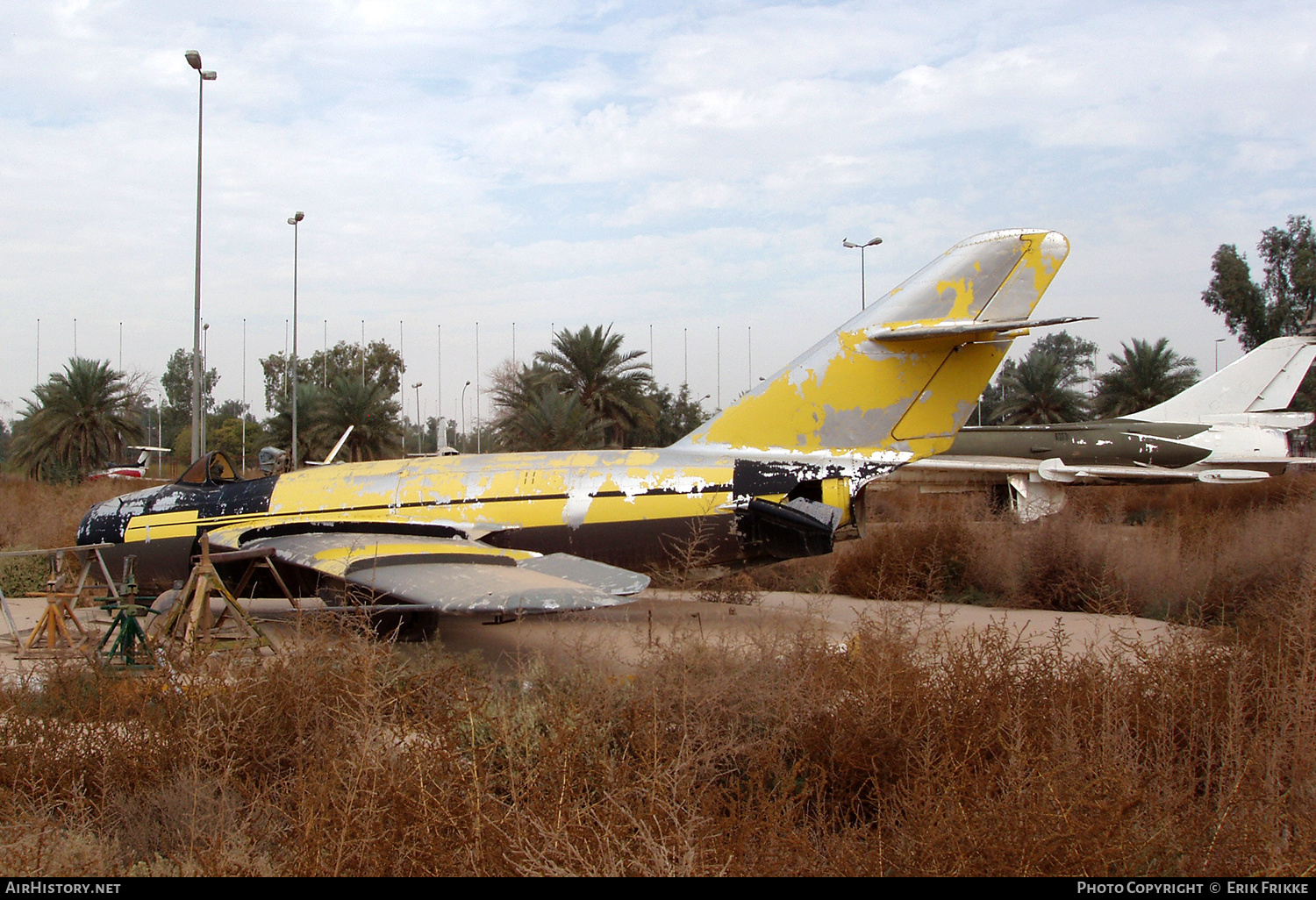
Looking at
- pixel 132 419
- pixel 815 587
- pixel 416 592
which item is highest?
pixel 132 419

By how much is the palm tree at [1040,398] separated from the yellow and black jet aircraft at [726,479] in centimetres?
2545

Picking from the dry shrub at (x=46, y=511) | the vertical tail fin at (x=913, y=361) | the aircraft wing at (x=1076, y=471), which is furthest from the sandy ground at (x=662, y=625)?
the aircraft wing at (x=1076, y=471)

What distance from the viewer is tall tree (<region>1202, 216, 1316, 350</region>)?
1478 inches

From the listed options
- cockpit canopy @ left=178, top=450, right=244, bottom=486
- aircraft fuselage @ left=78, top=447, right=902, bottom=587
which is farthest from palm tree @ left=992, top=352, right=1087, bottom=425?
cockpit canopy @ left=178, top=450, right=244, bottom=486

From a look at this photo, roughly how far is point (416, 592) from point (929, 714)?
4429mm

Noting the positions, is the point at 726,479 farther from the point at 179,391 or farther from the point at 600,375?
the point at 179,391

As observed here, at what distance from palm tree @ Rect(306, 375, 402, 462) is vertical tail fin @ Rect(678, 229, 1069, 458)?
2039 cm

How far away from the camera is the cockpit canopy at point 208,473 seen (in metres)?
10.6

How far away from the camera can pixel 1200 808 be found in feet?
12.7

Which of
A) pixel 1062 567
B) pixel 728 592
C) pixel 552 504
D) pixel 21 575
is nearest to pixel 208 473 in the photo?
pixel 552 504

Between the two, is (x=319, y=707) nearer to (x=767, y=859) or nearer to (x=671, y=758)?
(x=671, y=758)

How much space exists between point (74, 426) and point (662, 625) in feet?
84.0

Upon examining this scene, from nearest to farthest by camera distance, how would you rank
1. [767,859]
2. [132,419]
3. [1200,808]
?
[767,859], [1200,808], [132,419]
